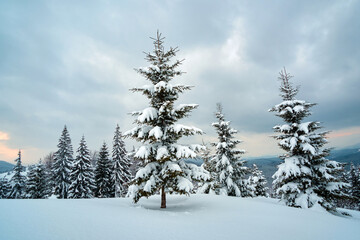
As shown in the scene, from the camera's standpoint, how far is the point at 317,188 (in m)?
13.2

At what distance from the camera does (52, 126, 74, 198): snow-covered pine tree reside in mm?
28630

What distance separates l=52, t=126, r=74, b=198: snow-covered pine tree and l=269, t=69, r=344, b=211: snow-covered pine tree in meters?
31.3

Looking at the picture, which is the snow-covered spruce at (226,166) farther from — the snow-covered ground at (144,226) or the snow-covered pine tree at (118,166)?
the snow-covered pine tree at (118,166)

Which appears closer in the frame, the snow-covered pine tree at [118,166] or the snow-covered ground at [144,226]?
the snow-covered ground at [144,226]

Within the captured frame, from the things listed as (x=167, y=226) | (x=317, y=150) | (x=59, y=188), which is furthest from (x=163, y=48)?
(x=59, y=188)

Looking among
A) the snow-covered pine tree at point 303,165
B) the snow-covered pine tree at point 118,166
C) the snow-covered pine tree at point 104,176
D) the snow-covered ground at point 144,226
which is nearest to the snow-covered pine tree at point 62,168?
the snow-covered pine tree at point 104,176

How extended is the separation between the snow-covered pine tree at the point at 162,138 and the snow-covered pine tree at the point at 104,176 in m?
25.1

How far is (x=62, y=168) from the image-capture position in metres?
28.8

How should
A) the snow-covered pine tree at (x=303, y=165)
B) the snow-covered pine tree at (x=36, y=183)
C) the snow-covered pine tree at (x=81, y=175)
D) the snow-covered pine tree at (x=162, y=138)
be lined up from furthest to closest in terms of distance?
the snow-covered pine tree at (x=36, y=183)
the snow-covered pine tree at (x=81, y=175)
the snow-covered pine tree at (x=303, y=165)
the snow-covered pine tree at (x=162, y=138)

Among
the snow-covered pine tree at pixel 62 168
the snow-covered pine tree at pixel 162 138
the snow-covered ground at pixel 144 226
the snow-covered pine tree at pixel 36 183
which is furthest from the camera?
the snow-covered pine tree at pixel 62 168

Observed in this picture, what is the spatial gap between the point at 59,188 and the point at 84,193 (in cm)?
549

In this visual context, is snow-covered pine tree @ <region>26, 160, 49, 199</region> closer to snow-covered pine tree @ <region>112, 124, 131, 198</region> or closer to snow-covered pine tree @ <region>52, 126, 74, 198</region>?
snow-covered pine tree @ <region>52, 126, 74, 198</region>

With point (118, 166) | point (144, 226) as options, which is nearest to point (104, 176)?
point (118, 166)

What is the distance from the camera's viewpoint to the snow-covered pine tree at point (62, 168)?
28.6 meters
